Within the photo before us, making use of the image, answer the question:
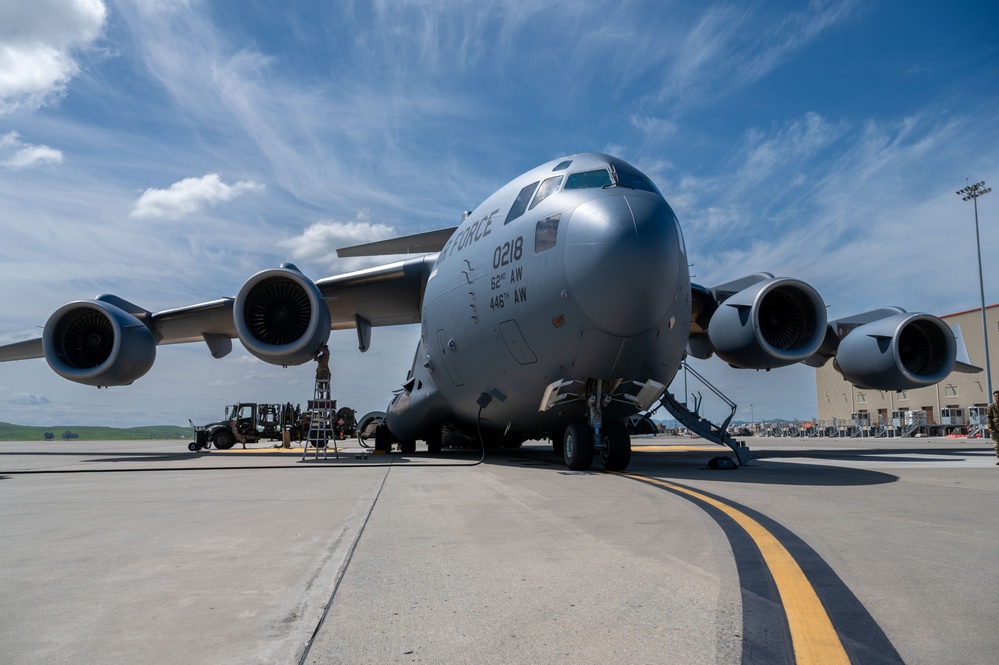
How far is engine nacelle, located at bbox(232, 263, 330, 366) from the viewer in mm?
13797

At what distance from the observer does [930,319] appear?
14.7 metres

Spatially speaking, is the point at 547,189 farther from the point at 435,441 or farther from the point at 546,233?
the point at 435,441

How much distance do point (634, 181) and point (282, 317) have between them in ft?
27.9

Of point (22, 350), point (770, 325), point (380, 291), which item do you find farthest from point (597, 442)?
point (22, 350)

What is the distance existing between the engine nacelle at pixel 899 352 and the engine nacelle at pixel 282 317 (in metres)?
11.7

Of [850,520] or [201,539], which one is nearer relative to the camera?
[201,539]

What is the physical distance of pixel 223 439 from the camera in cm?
2570

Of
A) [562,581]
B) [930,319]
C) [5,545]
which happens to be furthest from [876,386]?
[5,545]

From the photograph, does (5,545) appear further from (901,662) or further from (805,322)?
(805,322)

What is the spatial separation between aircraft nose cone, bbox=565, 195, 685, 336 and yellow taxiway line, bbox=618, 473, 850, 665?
452 centimetres

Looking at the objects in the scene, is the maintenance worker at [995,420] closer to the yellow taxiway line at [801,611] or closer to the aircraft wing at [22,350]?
the yellow taxiway line at [801,611]

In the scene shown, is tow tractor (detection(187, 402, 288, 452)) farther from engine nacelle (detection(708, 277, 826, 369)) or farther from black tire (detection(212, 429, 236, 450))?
engine nacelle (detection(708, 277, 826, 369))

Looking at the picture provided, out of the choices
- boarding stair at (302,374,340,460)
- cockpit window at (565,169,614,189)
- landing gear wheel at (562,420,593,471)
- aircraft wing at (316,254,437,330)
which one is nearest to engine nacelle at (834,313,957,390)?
landing gear wheel at (562,420,593,471)

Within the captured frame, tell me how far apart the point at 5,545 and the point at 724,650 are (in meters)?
4.48
